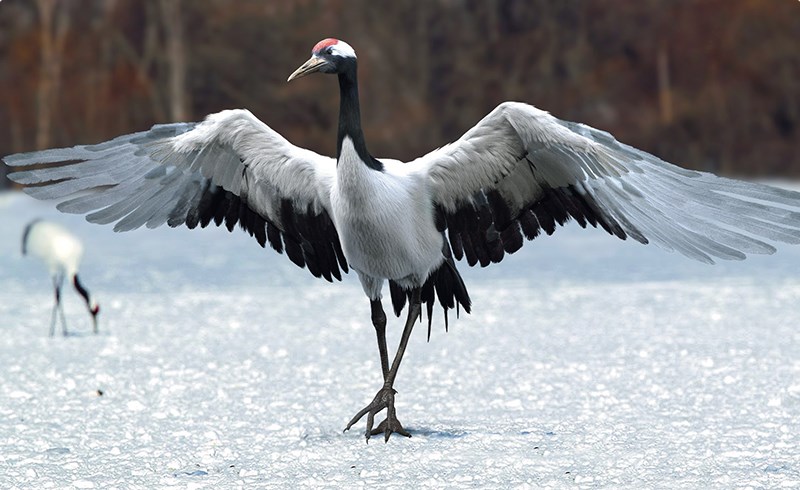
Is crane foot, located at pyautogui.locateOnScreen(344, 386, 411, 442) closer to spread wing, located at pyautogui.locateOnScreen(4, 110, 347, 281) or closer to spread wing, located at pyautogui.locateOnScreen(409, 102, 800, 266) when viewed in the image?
spread wing, located at pyautogui.locateOnScreen(4, 110, 347, 281)

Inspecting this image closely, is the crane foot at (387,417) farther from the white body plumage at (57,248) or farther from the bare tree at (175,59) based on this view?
the bare tree at (175,59)

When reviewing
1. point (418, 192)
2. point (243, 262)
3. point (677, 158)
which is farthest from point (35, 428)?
point (677, 158)

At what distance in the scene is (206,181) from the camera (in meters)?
4.86

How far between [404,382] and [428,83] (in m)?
17.8

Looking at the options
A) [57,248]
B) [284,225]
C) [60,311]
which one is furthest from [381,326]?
[57,248]

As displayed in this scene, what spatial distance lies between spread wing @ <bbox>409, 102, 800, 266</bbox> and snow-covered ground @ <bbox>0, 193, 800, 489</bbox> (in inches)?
36.2

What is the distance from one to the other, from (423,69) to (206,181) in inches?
757

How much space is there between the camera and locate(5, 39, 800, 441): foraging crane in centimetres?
432

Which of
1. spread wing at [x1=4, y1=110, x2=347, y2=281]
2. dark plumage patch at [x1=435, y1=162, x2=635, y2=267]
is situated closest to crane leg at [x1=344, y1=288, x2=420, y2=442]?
dark plumage patch at [x1=435, y1=162, x2=635, y2=267]

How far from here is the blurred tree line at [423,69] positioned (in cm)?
2227

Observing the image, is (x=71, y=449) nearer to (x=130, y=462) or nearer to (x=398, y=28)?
(x=130, y=462)

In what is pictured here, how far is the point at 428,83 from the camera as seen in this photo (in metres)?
23.6

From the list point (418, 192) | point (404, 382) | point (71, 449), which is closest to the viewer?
point (418, 192)

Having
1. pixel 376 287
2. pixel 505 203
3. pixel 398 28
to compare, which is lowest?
pixel 376 287
